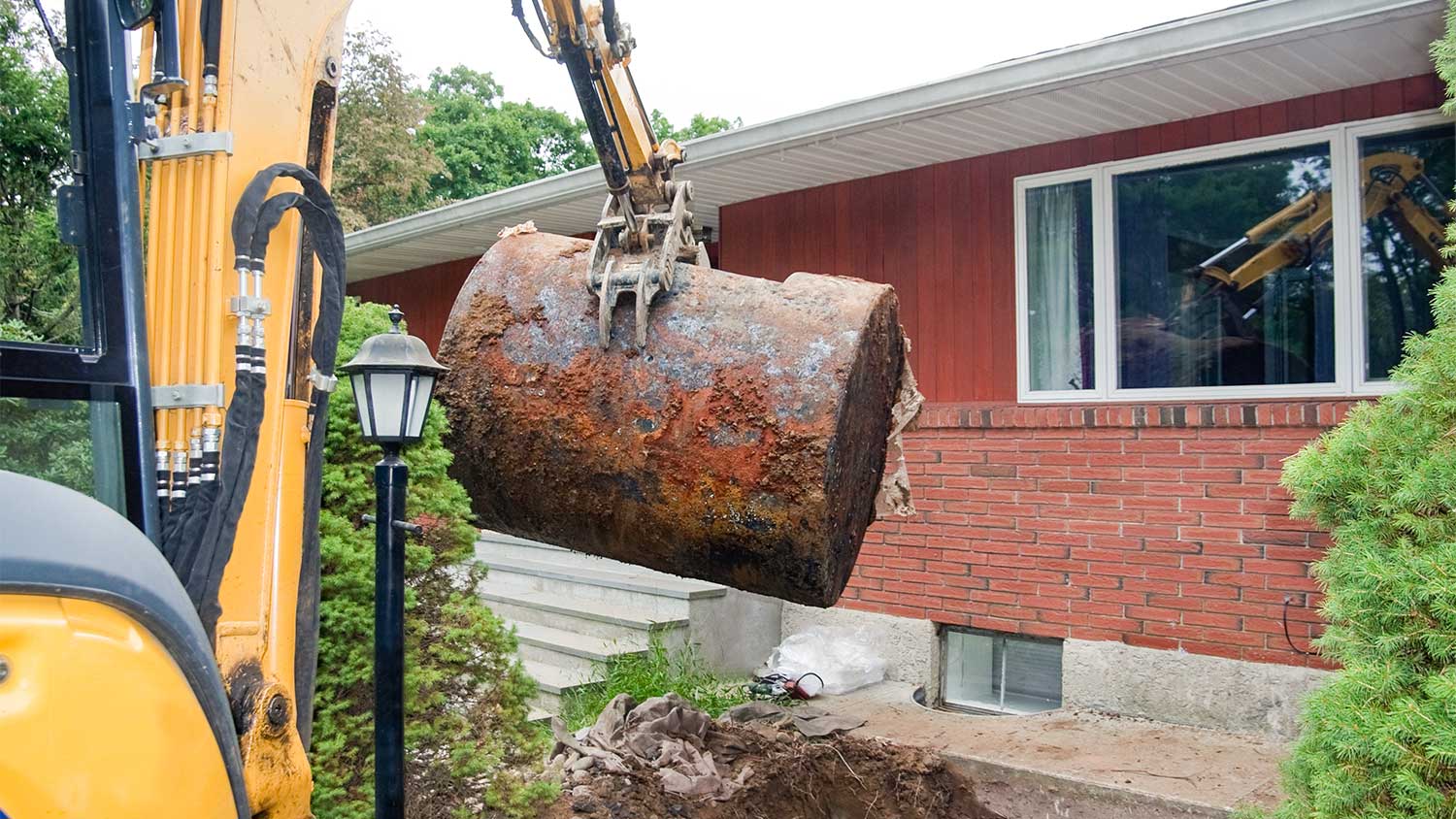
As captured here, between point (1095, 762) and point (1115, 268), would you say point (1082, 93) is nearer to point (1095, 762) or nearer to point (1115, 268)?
point (1115, 268)

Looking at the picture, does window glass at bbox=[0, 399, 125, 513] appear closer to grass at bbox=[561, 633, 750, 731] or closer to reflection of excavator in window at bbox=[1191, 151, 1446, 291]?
grass at bbox=[561, 633, 750, 731]

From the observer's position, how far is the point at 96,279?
1.88 meters

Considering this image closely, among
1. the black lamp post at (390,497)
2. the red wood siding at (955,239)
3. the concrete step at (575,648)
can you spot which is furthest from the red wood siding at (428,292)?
the black lamp post at (390,497)

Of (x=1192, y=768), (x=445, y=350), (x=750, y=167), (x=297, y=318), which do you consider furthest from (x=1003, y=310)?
(x=297, y=318)

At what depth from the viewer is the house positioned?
5.17 m

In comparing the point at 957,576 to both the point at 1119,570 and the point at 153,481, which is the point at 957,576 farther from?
the point at 153,481

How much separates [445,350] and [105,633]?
5.54ft

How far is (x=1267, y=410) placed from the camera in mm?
5340

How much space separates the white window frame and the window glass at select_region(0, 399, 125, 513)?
519 cm

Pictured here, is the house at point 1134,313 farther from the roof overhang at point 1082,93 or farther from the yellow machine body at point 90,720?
the yellow machine body at point 90,720

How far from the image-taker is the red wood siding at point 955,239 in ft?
19.7

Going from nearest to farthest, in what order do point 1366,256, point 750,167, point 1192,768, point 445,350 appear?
1. point 445,350
2. point 1192,768
3. point 1366,256
4. point 750,167

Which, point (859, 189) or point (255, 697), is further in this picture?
point (859, 189)

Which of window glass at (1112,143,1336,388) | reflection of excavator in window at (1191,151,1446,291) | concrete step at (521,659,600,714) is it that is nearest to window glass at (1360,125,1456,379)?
reflection of excavator in window at (1191,151,1446,291)
